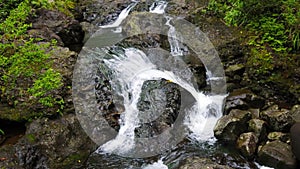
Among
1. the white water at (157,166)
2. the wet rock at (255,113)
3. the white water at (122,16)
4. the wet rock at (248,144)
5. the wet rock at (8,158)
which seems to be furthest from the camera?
the white water at (122,16)

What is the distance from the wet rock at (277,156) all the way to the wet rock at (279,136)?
172 mm

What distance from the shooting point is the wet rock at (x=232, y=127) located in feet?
18.4

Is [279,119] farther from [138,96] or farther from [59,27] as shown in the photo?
[59,27]

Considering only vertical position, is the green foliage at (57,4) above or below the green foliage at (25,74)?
above

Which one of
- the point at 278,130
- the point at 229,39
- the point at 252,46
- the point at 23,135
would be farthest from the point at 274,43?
the point at 23,135

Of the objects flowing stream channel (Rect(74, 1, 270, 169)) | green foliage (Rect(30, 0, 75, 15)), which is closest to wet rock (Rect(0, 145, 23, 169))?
flowing stream channel (Rect(74, 1, 270, 169))

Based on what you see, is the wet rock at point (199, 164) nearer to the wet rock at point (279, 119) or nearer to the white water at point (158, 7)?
the wet rock at point (279, 119)

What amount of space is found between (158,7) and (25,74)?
6675 mm

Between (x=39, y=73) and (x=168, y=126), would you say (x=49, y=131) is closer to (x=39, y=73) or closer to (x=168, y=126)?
(x=39, y=73)

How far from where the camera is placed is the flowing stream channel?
17.3 ft

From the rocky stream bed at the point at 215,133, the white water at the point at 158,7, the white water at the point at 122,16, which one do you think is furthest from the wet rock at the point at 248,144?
the white water at the point at 158,7

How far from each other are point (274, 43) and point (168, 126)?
11.3 ft

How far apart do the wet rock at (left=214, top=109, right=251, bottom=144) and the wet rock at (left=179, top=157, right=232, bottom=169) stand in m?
0.87

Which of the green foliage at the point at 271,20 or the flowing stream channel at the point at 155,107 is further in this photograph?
the green foliage at the point at 271,20
